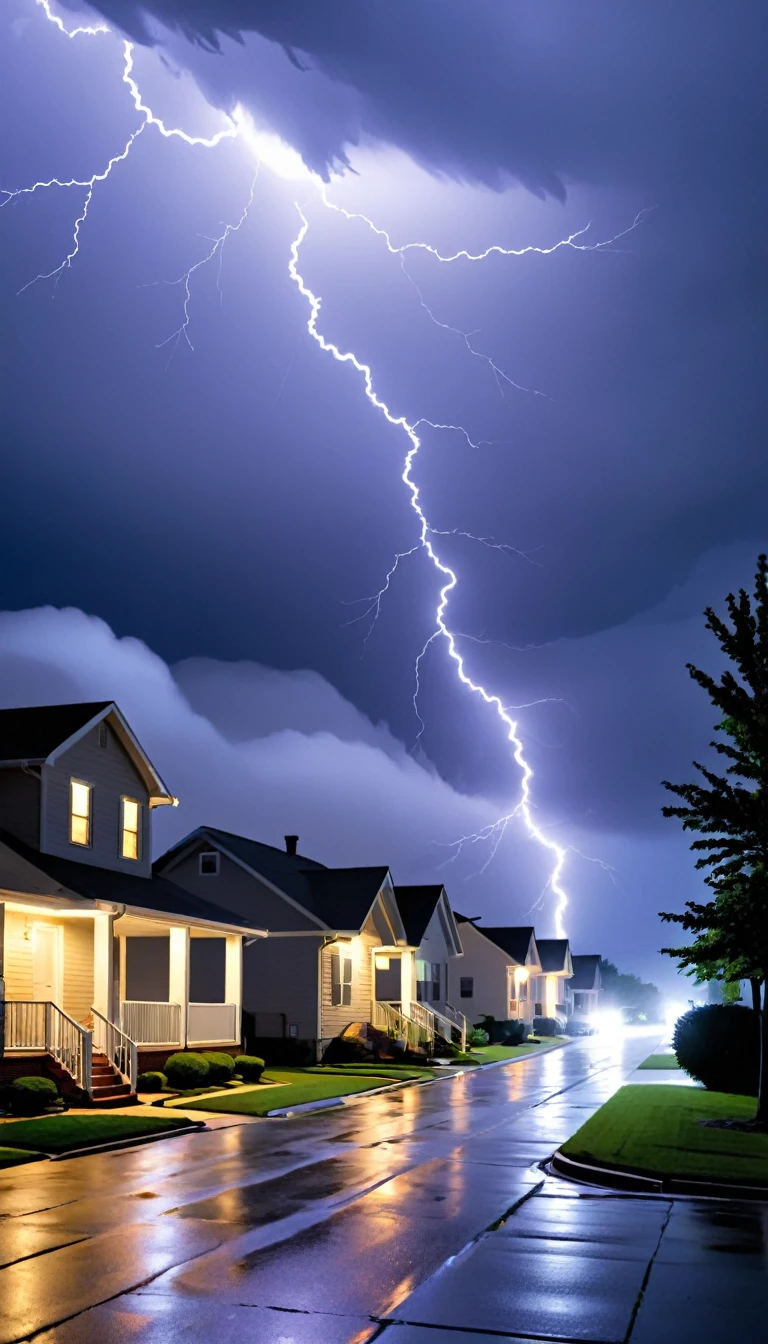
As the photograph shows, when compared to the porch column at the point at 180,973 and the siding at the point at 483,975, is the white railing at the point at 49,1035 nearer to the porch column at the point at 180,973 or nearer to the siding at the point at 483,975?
the porch column at the point at 180,973

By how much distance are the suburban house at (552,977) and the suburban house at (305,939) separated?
1539 inches

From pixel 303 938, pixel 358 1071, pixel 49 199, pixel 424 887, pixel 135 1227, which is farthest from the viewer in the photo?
pixel 49 199

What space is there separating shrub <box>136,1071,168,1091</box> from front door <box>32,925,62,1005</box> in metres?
2.68

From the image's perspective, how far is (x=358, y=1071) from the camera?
37.9 metres

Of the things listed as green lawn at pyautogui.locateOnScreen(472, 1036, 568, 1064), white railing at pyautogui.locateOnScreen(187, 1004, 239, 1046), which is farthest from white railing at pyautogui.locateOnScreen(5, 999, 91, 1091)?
green lawn at pyautogui.locateOnScreen(472, 1036, 568, 1064)

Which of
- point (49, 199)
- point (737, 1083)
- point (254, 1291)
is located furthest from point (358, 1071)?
point (49, 199)

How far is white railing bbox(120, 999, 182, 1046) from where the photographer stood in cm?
2809

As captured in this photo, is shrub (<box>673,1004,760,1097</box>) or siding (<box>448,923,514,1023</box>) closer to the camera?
shrub (<box>673,1004,760,1097</box>)

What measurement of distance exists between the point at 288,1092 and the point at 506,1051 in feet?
87.0

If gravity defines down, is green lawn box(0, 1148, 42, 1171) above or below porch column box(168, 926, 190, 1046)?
below

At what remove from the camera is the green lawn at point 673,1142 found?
15219 millimetres

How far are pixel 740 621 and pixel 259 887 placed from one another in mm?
25656

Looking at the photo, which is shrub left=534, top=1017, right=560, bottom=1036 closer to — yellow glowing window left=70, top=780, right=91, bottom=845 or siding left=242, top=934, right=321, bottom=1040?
siding left=242, top=934, right=321, bottom=1040

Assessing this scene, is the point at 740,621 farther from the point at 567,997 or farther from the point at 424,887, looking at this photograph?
the point at 567,997
